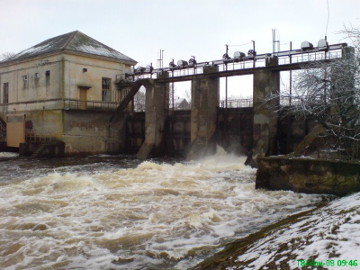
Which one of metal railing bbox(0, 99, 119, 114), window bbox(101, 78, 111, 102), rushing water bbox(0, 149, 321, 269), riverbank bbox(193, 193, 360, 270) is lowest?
rushing water bbox(0, 149, 321, 269)

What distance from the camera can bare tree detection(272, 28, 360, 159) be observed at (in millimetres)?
10562

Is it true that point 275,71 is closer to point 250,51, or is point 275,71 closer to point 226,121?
point 250,51

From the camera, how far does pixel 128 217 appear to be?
8.12m

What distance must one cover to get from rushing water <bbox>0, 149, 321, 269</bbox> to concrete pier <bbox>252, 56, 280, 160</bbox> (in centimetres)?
488

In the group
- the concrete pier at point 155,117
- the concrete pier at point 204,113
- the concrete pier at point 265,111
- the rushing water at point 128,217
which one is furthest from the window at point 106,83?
the rushing water at point 128,217

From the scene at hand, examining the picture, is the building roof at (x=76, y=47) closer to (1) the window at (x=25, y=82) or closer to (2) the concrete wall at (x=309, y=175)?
(1) the window at (x=25, y=82)

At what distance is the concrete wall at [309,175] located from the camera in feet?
30.6

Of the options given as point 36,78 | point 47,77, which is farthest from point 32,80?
point 47,77

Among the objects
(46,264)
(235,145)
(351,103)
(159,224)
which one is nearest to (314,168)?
(351,103)

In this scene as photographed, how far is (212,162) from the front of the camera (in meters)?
19.7

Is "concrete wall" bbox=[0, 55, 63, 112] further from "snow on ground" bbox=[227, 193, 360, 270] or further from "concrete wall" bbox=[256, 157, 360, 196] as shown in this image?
"snow on ground" bbox=[227, 193, 360, 270]

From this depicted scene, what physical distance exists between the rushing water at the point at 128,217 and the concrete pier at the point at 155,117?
973 cm

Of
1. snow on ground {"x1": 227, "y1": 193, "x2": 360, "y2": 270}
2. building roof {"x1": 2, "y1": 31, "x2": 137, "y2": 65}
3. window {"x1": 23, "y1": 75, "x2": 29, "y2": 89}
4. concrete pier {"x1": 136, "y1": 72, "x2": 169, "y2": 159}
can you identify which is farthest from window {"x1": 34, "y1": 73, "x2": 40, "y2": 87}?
snow on ground {"x1": 227, "y1": 193, "x2": 360, "y2": 270}

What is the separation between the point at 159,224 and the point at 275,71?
1327 centimetres
